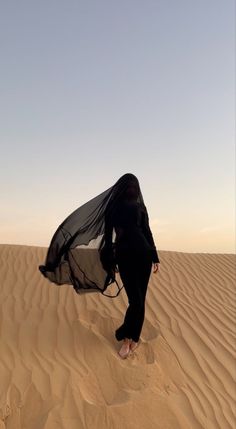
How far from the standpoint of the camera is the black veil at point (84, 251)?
Answer: 17.0 ft

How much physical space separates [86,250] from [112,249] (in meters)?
0.35

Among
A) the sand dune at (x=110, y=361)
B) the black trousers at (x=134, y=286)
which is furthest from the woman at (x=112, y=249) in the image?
the sand dune at (x=110, y=361)

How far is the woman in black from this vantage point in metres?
4.89

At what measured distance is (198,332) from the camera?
240 inches

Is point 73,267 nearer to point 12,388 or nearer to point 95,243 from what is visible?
point 95,243

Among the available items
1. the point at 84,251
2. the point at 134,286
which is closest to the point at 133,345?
the point at 134,286

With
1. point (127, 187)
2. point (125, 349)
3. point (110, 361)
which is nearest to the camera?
point (110, 361)

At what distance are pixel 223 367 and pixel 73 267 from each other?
2.07 metres

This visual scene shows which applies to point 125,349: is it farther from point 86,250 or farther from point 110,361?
point 86,250

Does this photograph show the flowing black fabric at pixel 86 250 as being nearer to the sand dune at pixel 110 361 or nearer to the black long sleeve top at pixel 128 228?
the black long sleeve top at pixel 128 228

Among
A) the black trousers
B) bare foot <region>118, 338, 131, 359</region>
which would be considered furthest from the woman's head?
bare foot <region>118, 338, 131, 359</region>

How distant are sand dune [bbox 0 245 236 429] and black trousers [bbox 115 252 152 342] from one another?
0.24m

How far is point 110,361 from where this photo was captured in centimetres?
458

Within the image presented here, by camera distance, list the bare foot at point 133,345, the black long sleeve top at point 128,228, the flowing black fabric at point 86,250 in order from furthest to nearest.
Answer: the flowing black fabric at point 86,250 < the black long sleeve top at point 128,228 < the bare foot at point 133,345
